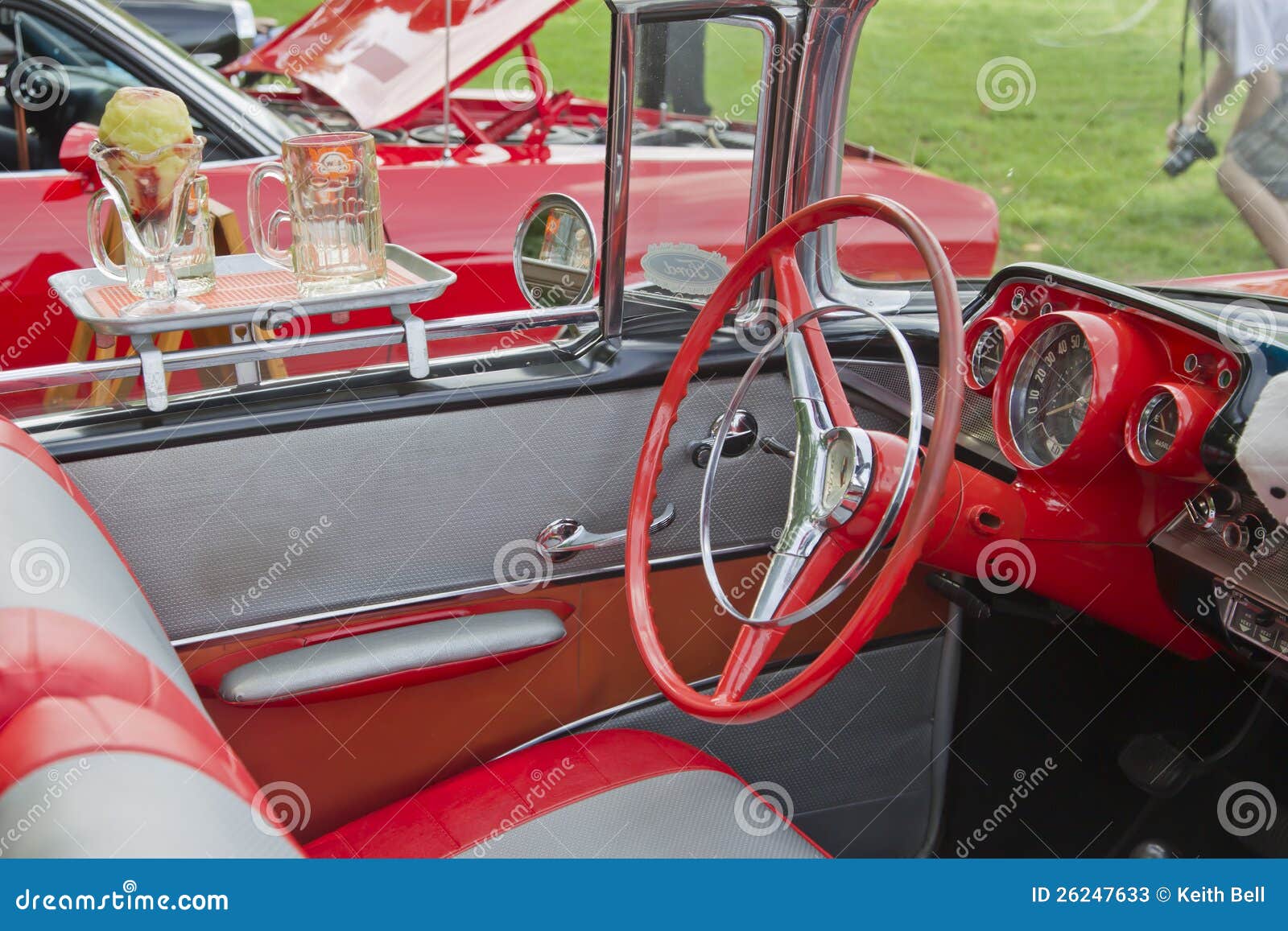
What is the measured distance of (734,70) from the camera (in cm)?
163

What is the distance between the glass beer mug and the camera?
4.51 feet

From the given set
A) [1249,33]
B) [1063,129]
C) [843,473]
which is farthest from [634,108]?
[1063,129]

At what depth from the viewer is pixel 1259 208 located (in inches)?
80.2

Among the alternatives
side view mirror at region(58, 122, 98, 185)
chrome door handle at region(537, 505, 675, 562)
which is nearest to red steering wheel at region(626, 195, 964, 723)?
chrome door handle at region(537, 505, 675, 562)

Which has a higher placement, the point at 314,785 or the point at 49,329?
the point at 49,329

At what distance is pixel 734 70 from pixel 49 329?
142 cm

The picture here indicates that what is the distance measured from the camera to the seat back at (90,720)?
0.74m

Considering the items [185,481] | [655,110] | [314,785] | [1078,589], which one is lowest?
[314,785]

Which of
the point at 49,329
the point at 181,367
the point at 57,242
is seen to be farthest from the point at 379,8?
the point at 181,367

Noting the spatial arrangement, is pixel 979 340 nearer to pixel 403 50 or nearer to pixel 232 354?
pixel 232 354

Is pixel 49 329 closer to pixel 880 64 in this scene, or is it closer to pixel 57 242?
pixel 57 242

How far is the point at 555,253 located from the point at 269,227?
1.45 feet

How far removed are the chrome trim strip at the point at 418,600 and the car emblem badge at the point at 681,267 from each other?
1.25 ft

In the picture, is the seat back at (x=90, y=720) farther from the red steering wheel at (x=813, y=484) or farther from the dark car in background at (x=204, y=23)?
the dark car in background at (x=204, y=23)
